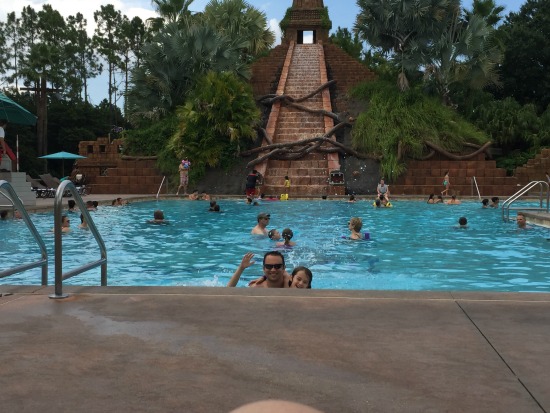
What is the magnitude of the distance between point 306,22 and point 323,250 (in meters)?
39.2

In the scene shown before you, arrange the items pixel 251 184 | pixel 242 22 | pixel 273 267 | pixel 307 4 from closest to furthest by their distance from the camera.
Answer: pixel 273 267
pixel 251 184
pixel 242 22
pixel 307 4

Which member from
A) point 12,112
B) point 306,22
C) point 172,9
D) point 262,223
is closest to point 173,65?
point 172,9

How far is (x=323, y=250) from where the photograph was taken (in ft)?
40.6

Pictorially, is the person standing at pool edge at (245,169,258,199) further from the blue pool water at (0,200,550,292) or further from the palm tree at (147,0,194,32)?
the palm tree at (147,0,194,32)

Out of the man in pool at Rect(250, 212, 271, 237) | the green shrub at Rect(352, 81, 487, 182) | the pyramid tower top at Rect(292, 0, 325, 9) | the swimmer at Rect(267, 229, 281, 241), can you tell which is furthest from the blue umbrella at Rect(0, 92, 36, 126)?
the pyramid tower top at Rect(292, 0, 325, 9)

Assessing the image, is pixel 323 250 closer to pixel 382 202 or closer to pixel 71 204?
pixel 71 204

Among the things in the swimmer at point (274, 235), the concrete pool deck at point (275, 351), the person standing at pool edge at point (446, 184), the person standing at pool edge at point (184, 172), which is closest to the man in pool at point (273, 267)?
the concrete pool deck at point (275, 351)

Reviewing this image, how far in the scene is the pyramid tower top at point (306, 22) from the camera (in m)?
48.2

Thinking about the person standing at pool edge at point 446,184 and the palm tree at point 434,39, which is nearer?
the person standing at pool edge at point 446,184

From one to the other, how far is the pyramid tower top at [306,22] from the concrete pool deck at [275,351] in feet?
149

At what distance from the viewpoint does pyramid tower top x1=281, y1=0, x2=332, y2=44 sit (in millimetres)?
48219

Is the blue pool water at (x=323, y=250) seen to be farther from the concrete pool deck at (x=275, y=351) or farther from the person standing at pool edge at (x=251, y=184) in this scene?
the person standing at pool edge at (x=251, y=184)

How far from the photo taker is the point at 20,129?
45.5m

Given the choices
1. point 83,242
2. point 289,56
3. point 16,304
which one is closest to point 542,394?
point 16,304
